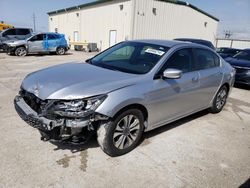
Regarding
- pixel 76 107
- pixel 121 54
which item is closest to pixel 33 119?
pixel 76 107

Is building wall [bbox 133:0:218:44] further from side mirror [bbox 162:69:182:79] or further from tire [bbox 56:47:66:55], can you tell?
side mirror [bbox 162:69:182:79]

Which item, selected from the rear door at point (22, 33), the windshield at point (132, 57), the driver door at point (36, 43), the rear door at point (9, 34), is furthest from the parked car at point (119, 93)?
the rear door at point (22, 33)

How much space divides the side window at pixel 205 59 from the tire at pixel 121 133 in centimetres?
184

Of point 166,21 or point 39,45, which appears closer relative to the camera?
point 39,45

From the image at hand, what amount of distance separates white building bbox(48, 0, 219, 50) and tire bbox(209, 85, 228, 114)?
1499 centimetres

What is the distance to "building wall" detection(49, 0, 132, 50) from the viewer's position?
20.5 metres

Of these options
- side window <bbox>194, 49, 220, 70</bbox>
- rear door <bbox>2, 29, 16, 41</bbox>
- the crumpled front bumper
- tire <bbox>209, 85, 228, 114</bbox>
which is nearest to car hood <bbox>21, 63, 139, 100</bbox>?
the crumpled front bumper

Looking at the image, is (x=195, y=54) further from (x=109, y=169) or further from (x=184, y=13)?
(x=184, y=13)

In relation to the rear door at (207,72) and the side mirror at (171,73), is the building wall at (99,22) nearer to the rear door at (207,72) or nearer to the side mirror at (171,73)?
the rear door at (207,72)

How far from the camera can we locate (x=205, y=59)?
4.86 m

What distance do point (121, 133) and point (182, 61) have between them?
177cm

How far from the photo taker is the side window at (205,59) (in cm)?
461

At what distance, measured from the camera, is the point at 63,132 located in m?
2.96

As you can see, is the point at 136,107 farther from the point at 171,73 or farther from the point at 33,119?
the point at 33,119
